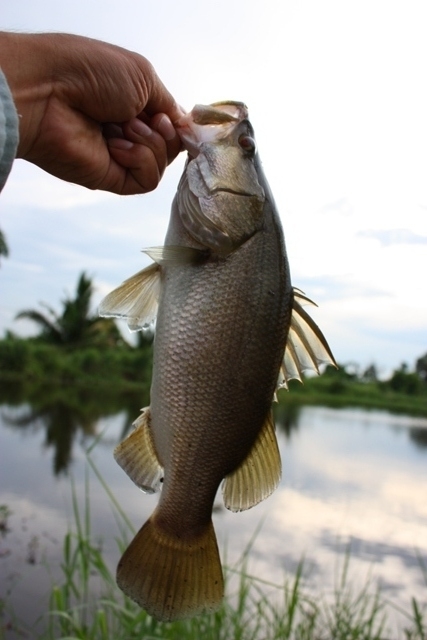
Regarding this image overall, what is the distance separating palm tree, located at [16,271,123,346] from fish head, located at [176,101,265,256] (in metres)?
33.2

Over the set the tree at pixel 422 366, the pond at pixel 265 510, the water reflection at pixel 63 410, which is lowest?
the pond at pixel 265 510

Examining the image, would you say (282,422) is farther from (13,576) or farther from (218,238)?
(218,238)

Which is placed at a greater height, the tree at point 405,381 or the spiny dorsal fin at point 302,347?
the tree at point 405,381

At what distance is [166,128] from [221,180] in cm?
44

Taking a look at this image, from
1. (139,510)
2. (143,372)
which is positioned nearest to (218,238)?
(139,510)

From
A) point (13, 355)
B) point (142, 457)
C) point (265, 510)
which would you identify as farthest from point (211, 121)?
point (13, 355)

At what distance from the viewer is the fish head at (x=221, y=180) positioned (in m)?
2.04

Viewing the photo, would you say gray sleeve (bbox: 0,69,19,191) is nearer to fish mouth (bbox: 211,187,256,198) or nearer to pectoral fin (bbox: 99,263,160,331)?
pectoral fin (bbox: 99,263,160,331)

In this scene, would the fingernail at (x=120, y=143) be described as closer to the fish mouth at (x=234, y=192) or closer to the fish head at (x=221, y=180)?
the fish head at (x=221, y=180)

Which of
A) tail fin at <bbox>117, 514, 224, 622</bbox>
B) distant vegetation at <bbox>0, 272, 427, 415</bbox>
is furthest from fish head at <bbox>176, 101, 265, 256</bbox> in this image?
distant vegetation at <bbox>0, 272, 427, 415</bbox>

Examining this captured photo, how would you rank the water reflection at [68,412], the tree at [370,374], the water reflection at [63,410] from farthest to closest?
the tree at [370,374] < the water reflection at [68,412] < the water reflection at [63,410]

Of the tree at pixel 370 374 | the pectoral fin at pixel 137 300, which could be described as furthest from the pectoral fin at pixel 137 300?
the tree at pixel 370 374

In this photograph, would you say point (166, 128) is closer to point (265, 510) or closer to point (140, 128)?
point (140, 128)

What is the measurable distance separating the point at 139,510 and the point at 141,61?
9560 millimetres
